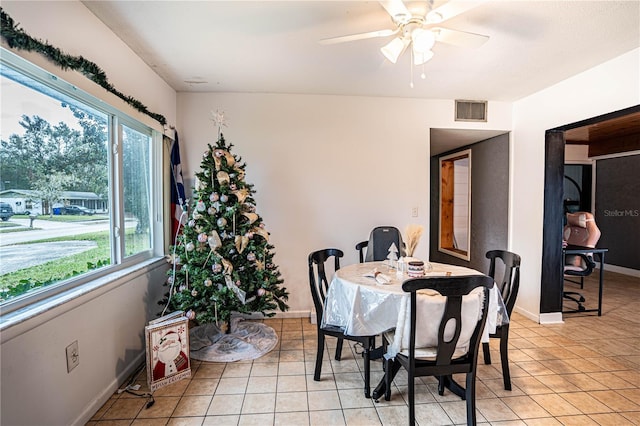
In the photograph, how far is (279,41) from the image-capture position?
229cm

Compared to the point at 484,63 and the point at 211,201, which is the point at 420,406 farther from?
the point at 484,63

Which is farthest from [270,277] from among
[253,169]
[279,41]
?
[279,41]

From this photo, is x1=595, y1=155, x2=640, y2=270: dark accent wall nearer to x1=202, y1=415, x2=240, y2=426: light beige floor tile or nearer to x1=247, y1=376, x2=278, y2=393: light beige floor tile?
x1=247, y1=376, x2=278, y2=393: light beige floor tile

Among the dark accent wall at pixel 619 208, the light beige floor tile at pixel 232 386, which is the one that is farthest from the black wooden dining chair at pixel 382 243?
the dark accent wall at pixel 619 208

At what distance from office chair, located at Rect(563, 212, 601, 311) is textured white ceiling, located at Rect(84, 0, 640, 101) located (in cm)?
177

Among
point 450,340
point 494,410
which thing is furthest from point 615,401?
point 450,340

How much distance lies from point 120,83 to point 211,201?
1.08m

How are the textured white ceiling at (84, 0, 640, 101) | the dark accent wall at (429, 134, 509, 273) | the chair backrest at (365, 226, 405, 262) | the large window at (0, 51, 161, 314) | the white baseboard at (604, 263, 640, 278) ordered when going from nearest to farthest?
the large window at (0, 51, 161, 314)
the textured white ceiling at (84, 0, 640, 101)
the chair backrest at (365, 226, 405, 262)
the dark accent wall at (429, 134, 509, 273)
the white baseboard at (604, 263, 640, 278)

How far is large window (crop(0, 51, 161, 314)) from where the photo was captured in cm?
148

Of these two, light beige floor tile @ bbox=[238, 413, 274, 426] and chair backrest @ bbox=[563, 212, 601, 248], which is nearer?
light beige floor tile @ bbox=[238, 413, 274, 426]

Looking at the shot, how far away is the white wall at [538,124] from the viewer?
2.61 meters

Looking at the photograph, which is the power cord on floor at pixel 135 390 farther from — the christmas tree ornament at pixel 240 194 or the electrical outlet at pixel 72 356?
the christmas tree ornament at pixel 240 194

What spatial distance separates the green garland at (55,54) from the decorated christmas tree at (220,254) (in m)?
0.86

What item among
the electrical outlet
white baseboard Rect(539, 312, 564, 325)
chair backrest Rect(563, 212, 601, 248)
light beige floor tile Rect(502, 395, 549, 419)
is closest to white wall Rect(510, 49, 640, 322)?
white baseboard Rect(539, 312, 564, 325)
